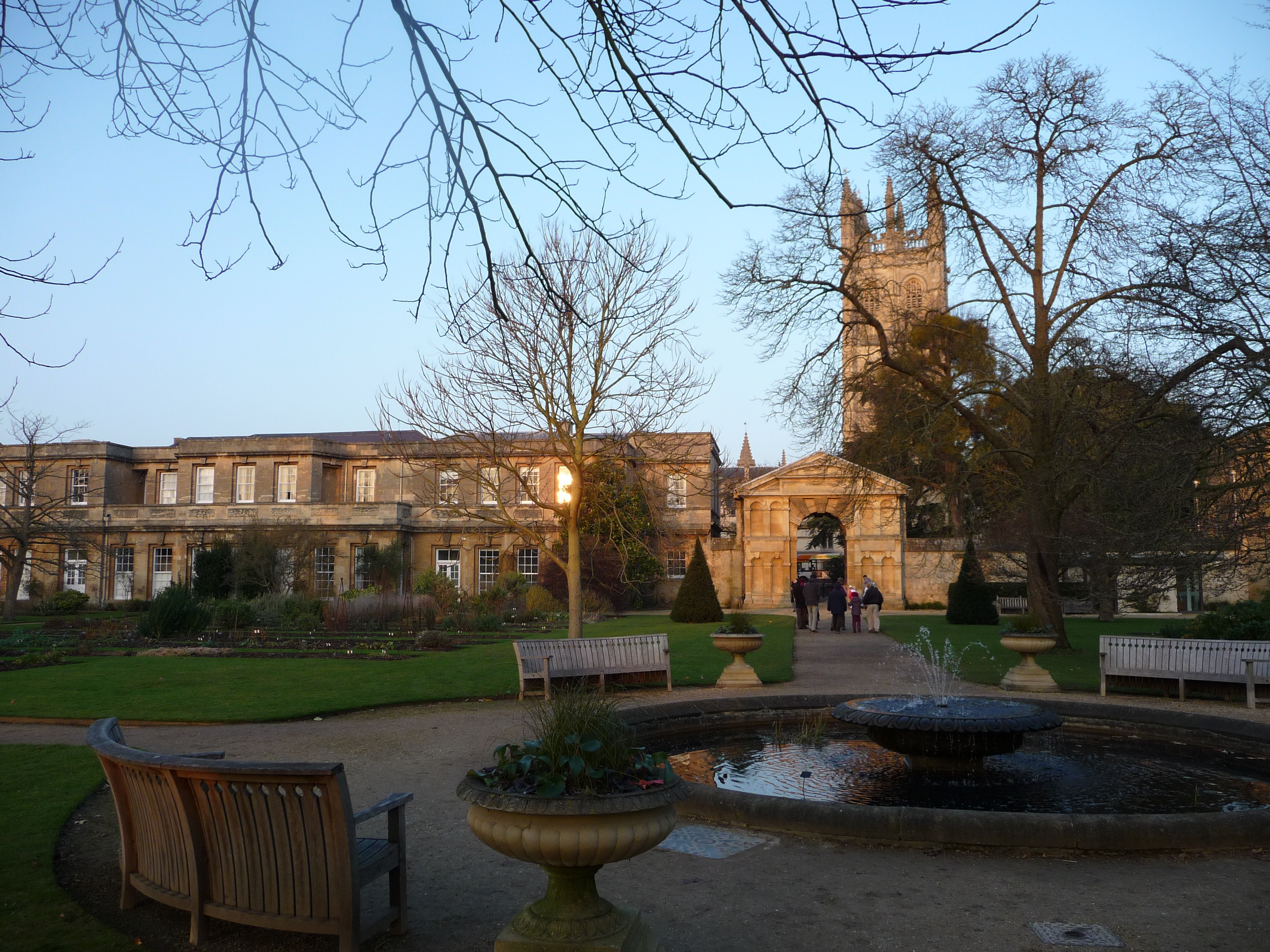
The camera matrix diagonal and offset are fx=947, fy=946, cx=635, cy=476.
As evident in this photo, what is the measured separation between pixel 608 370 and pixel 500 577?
2249cm

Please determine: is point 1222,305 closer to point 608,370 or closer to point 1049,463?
point 1049,463

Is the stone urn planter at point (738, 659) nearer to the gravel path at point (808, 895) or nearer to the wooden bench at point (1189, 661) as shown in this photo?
the wooden bench at point (1189, 661)

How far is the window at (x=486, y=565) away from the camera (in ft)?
144

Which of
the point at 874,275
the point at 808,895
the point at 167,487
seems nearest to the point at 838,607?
the point at 874,275

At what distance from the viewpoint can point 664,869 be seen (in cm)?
534

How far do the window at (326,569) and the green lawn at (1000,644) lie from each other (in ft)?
81.1

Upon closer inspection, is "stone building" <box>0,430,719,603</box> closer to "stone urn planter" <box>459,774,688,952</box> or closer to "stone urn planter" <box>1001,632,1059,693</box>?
"stone urn planter" <box>1001,632,1059,693</box>

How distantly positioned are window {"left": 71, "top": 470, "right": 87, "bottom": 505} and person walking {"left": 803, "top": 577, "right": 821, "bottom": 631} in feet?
121

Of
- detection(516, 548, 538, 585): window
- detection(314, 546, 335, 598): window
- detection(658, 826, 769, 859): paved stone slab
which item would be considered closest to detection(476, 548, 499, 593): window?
detection(516, 548, 538, 585): window


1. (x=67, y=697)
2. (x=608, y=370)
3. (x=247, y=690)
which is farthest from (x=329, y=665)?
(x=608, y=370)

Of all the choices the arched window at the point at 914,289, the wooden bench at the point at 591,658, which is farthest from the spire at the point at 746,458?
the wooden bench at the point at 591,658

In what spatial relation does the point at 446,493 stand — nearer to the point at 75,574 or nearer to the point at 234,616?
the point at 234,616

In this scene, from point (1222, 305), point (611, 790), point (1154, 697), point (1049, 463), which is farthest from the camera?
point (1049, 463)

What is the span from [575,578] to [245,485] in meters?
35.8
